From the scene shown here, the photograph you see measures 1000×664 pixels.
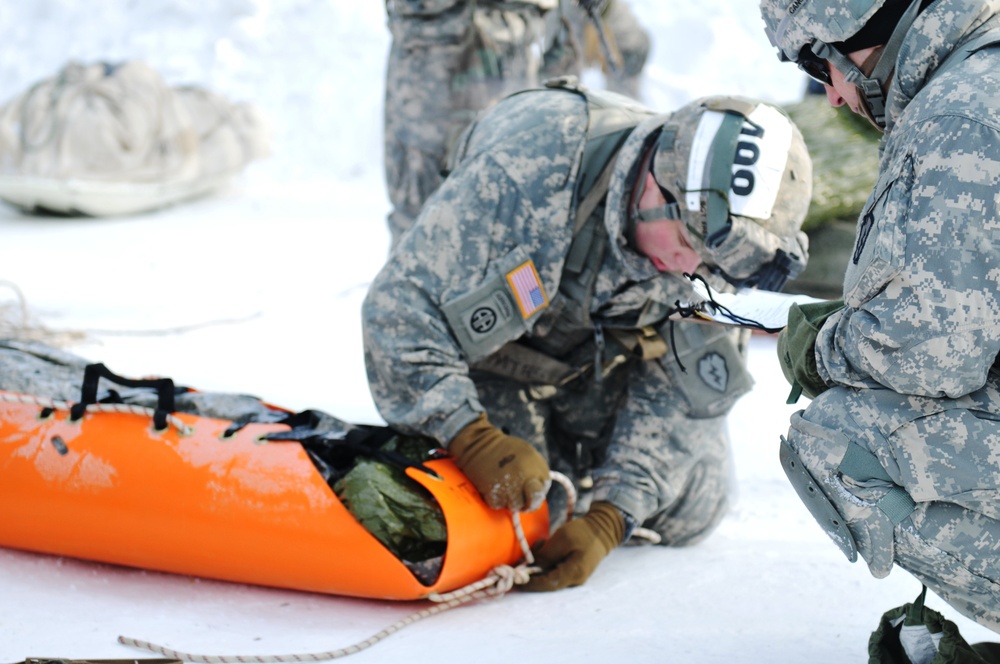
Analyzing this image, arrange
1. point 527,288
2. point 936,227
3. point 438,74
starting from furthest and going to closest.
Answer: point 438,74
point 527,288
point 936,227

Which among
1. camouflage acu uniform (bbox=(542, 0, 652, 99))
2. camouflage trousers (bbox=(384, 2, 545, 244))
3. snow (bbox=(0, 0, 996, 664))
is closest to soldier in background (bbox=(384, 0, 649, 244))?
camouflage trousers (bbox=(384, 2, 545, 244))

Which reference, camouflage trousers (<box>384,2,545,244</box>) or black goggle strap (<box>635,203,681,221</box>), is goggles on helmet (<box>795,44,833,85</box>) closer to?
black goggle strap (<box>635,203,681,221</box>)

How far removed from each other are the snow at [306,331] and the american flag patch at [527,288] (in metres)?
0.61

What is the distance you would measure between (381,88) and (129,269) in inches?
164

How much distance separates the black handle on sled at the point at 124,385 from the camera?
7.43ft

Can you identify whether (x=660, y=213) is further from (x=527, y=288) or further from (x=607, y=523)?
(x=607, y=523)

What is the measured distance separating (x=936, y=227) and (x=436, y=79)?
2792 mm

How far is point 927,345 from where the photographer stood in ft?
4.60

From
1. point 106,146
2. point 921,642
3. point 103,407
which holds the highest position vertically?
point 106,146

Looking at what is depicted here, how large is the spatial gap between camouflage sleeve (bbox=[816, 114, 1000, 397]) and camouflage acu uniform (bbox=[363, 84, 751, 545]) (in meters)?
0.92

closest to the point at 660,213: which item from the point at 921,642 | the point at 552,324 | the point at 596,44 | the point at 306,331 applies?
the point at 552,324

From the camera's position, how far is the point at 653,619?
2.15 meters

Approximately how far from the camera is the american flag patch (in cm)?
238

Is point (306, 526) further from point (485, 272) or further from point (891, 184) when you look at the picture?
point (891, 184)
